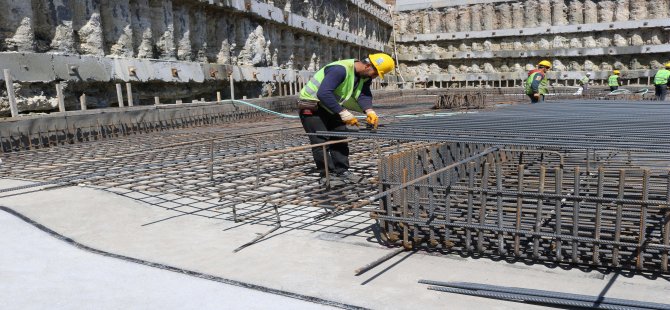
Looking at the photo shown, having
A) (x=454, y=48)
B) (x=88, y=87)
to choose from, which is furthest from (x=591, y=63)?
(x=88, y=87)

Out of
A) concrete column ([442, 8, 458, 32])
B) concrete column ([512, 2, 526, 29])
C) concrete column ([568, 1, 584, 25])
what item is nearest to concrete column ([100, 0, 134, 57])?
concrete column ([442, 8, 458, 32])

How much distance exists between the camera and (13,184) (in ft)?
18.4

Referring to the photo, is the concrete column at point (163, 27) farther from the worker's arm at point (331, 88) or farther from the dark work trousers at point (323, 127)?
the worker's arm at point (331, 88)

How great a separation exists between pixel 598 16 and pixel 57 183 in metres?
29.8

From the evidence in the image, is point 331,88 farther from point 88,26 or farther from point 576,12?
point 576,12

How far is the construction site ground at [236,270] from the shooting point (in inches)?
104

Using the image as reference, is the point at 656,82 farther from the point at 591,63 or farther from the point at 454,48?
the point at 454,48

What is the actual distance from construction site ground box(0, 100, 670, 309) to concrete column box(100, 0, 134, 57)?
9.35 metres

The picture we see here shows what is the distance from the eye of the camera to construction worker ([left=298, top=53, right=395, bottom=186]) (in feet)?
16.9

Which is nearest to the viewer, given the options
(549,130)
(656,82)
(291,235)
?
(291,235)

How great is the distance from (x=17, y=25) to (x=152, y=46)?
426 cm

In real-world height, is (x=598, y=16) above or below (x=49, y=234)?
above

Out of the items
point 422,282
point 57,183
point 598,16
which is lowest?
point 422,282

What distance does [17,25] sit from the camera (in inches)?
384
